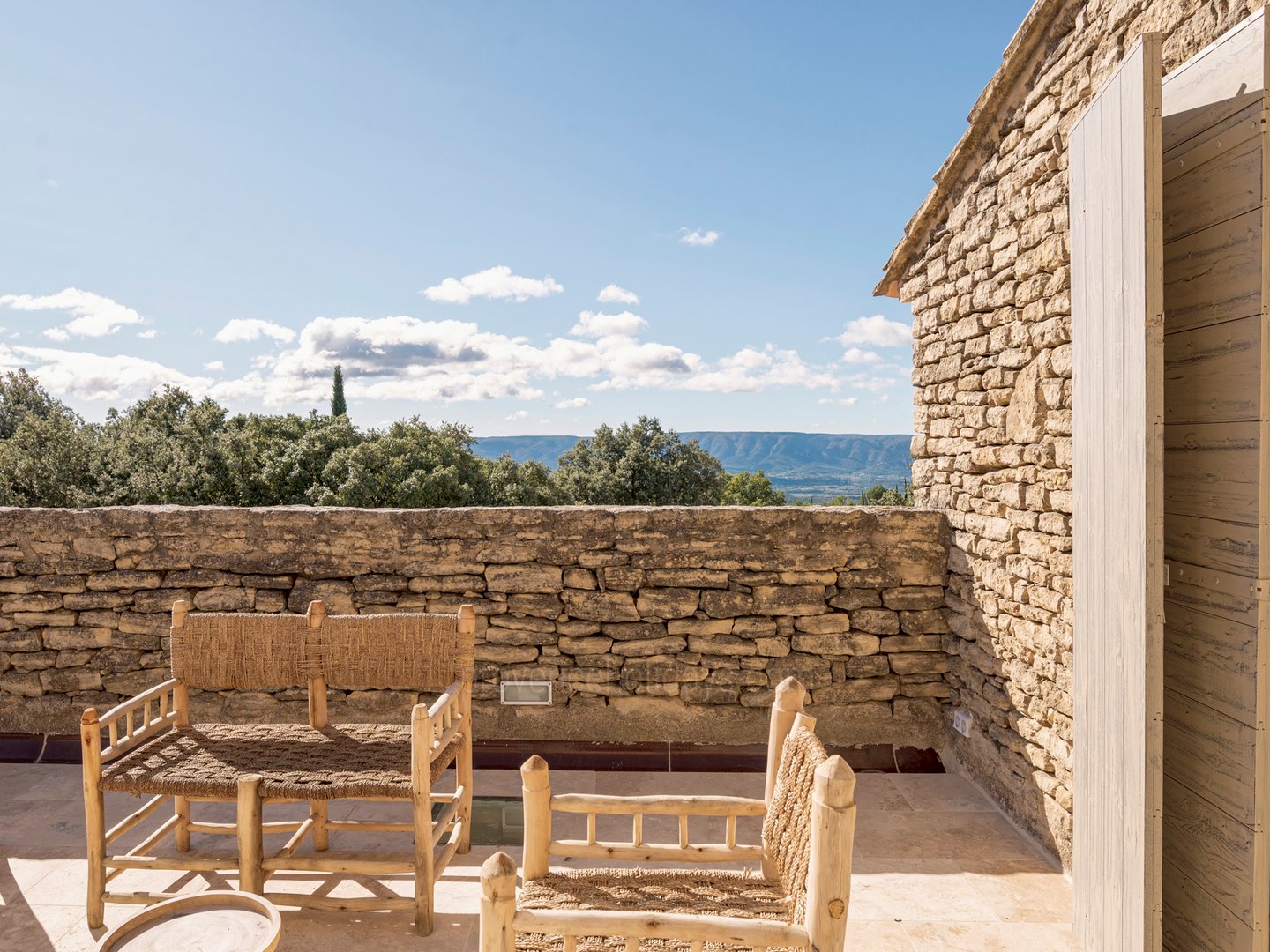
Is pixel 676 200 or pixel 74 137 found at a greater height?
pixel 676 200

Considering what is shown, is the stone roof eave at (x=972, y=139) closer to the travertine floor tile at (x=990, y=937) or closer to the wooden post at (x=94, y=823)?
the travertine floor tile at (x=990, y=937)

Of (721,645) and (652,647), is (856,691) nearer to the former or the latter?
(721,645)

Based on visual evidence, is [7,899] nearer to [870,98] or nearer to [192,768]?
[192,768]

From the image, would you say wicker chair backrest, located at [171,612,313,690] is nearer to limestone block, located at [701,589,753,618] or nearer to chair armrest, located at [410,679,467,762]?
chair armrest, located at [410,679,467,762]

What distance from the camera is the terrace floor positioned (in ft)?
7.32

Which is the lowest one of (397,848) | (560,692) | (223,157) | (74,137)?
(397,848)

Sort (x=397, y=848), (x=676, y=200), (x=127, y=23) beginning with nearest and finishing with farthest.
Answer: (x=397, y=848) < (x=127, y=23) < (x=676, y=200)

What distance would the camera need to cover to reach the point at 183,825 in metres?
2.68

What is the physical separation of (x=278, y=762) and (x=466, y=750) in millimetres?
677

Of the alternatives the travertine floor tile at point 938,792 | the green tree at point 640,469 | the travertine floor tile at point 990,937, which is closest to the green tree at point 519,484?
the green tree at point 640,469

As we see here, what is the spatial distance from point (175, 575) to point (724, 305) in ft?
72.9

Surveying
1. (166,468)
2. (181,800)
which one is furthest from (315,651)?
(166,468)

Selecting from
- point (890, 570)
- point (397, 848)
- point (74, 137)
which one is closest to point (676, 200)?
point (74, 137)

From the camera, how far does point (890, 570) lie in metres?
3.60
